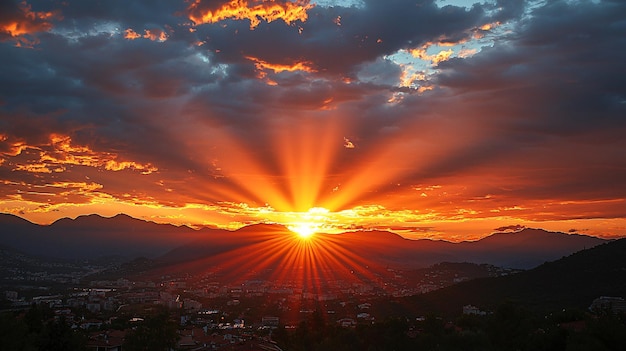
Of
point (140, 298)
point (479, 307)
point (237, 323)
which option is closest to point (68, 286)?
point (140, 298)

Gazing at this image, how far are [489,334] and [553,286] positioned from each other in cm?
4012

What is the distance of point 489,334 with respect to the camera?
2755cm

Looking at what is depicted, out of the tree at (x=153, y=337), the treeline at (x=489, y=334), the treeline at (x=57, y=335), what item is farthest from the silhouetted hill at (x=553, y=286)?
the treeline at (x=57, y=335)

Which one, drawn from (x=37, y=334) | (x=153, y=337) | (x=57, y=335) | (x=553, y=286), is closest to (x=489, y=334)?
(x=153, y=337)

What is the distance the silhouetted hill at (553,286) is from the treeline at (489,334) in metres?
23.3

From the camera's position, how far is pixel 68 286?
4063 inches

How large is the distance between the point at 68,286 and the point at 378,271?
83164 millimetres

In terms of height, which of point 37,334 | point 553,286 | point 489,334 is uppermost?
point 37,334

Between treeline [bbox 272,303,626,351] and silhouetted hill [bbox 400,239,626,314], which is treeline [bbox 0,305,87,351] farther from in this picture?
silhouetted hill [bbox 400,239,626,314]

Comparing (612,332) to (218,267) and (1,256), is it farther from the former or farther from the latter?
(1,256)

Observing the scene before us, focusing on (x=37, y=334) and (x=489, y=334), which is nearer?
(x=37, y=334)

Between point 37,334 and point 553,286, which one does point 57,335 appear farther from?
point 553,286

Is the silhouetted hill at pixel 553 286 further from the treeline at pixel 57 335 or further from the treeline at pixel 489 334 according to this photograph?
the treeline at pixel 57 335

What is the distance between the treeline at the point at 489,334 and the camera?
20.7m
